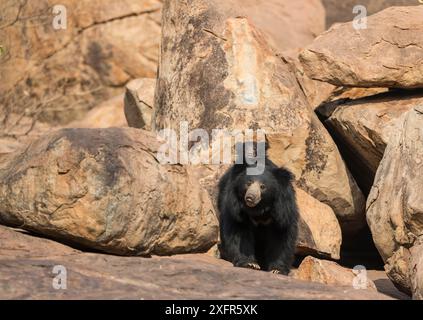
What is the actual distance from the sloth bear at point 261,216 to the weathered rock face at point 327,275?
53 centimetres

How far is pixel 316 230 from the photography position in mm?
7961

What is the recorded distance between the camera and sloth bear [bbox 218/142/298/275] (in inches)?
293

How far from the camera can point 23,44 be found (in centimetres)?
1344

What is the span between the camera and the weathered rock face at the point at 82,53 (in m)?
13.3

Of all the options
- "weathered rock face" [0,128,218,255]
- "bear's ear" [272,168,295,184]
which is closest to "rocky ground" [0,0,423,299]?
"weathered rock face" [0,128,218,255]

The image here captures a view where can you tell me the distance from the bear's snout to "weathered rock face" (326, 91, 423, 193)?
4.48 ft

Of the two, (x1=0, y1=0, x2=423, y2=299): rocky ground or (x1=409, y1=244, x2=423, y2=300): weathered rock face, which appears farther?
(x1=0, y1=0, x2=423, y2=299): rocky ground

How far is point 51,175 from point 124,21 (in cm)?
730
